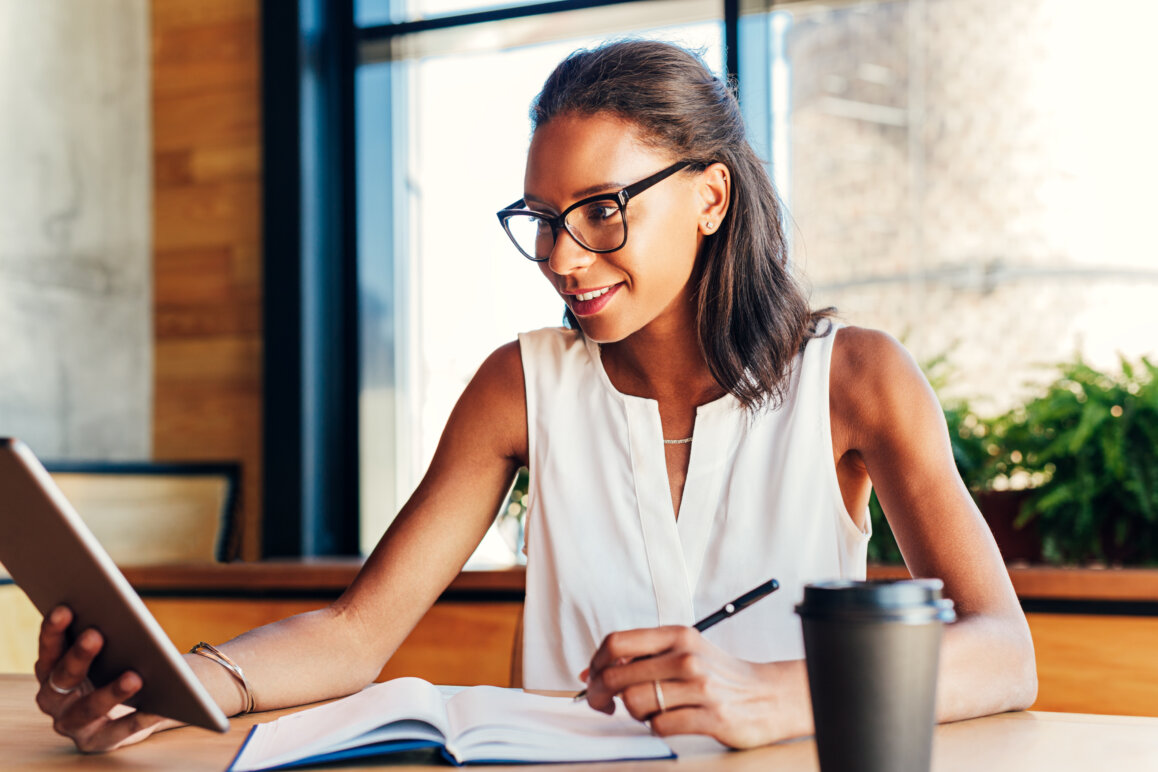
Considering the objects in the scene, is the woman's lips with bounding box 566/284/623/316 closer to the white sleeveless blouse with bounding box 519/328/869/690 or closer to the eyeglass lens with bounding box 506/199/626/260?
the eyeglass lens with bounding box 506/199/626/260

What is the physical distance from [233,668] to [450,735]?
0.35m

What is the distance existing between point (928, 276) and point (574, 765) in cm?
229

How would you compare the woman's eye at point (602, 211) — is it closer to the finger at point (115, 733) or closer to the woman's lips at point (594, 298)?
the woman's lips at point (594, 298)

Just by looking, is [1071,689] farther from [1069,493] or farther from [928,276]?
[928,276]

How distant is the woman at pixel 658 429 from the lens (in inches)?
48.8

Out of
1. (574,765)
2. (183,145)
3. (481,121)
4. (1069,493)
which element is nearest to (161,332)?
(183,145)

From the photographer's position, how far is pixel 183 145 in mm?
3131

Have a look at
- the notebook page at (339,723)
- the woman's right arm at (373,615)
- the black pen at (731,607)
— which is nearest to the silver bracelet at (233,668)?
the woman's right arm at (373,615)

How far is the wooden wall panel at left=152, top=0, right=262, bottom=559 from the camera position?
306 cm

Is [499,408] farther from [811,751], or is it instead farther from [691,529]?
[811,751]

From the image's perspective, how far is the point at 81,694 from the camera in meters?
0.83

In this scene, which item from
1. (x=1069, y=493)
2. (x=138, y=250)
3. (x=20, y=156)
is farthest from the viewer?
(x=138, y=250)

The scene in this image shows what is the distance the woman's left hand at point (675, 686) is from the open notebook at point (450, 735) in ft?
0.09

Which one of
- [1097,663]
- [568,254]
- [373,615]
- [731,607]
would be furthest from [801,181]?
[731,607]
